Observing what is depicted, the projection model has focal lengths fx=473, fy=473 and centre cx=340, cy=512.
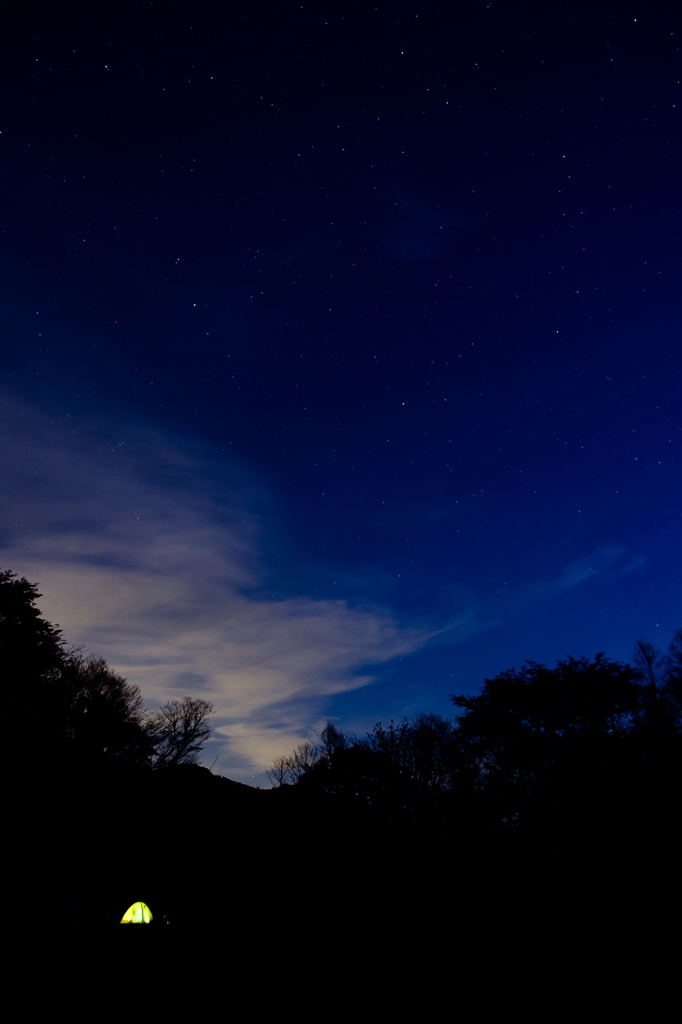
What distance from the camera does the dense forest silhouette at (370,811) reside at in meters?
18.2

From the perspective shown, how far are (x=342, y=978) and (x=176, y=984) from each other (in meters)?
4.49

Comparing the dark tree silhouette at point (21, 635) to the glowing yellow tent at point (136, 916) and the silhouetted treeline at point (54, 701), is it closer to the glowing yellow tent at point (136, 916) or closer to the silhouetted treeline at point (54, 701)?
the silhouetted treeline at point (54, 701)

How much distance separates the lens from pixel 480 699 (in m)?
32.3

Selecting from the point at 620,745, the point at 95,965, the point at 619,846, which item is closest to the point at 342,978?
the point at 95,965

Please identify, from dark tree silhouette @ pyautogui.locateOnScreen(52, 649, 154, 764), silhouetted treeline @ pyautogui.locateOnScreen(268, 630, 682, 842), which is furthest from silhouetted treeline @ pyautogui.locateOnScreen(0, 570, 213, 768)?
silhouetted treeline @ pyautogui.locateOnScreen(268, 630, 682, 842)

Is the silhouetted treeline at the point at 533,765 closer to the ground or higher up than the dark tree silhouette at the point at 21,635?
closer to the ground

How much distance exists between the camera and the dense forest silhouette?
18.2 m

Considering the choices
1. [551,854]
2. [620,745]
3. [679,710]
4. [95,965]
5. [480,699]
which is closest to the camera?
[95,965]

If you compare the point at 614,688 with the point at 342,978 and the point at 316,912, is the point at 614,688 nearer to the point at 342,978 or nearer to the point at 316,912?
the point at 316,912

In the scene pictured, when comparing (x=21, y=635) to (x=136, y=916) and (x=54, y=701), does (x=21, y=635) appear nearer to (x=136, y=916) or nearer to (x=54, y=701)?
(x=54, y=701)

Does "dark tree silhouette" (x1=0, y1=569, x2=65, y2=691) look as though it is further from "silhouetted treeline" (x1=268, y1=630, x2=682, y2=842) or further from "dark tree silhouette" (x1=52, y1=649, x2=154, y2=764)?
"silhouetted treeline" (x1=268, y1=630, x2=682, y2=842)

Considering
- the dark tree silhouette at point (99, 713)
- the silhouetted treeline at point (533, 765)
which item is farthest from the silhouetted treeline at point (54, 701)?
the silhouetted treeline at point (533, 765)

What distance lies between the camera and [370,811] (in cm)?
2728

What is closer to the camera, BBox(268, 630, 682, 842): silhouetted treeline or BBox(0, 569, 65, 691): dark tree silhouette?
BBox(268, 630, 682, 842): silhouetted treeline
